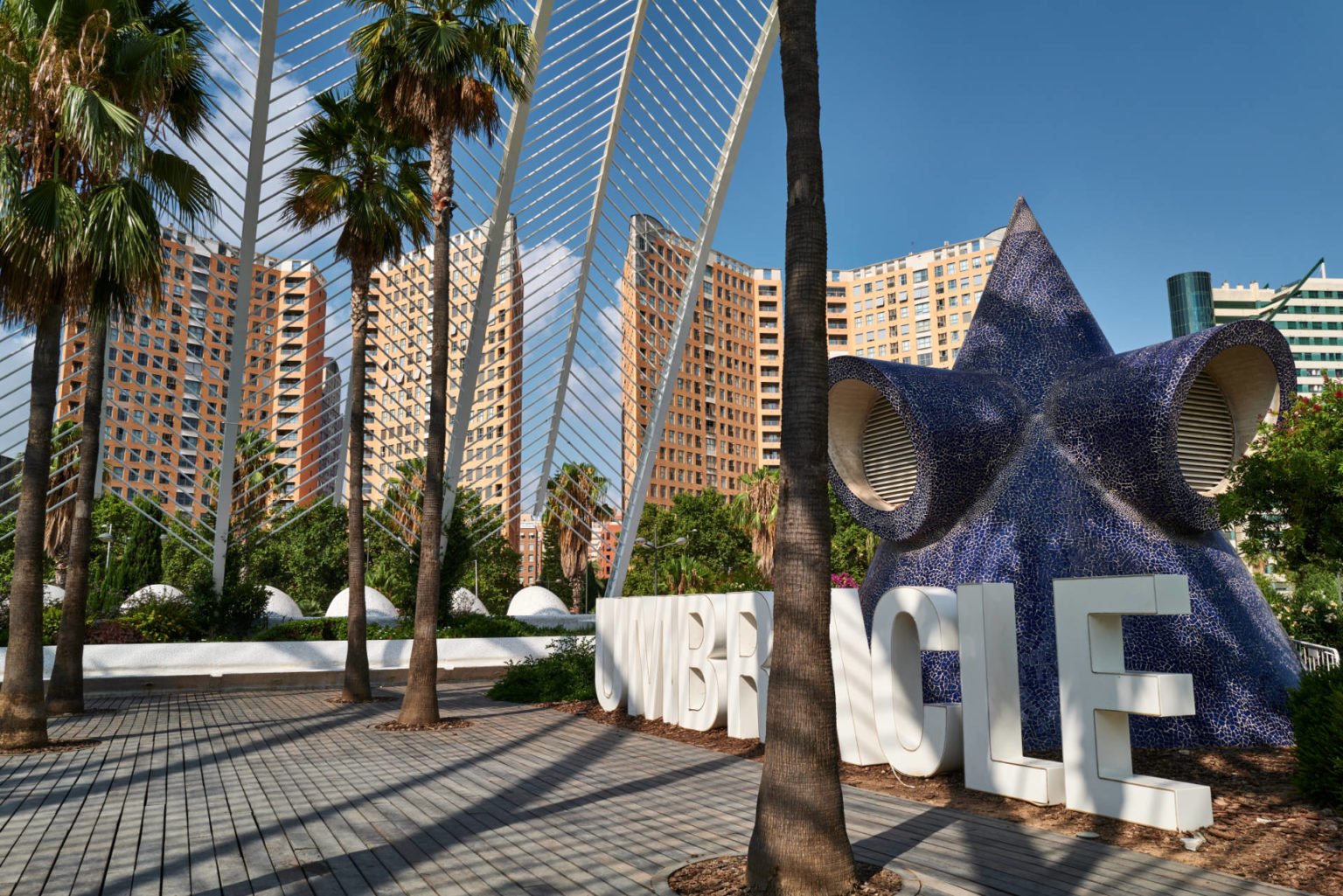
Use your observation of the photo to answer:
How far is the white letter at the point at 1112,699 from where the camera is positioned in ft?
22.7

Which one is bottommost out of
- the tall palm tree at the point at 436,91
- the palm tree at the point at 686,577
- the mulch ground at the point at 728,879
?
the mulch ground at the point at 728,879

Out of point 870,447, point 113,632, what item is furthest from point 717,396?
point 870,447

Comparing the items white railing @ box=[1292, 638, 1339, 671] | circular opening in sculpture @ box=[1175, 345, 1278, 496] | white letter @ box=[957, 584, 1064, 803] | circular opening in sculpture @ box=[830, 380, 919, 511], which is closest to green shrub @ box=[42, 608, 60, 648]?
circular opening in sculpture @ box=[830, 380, 919, 511]

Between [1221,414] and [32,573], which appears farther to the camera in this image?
[32,573]

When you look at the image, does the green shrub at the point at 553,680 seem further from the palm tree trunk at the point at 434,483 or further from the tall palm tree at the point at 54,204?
the tall palm tree at the point at 54,204

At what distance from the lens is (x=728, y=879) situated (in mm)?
5941

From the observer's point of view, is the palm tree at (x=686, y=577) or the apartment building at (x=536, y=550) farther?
the apartment building at (x=536, y=550)

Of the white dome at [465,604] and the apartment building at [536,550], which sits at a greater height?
the apartment building at [536,550]

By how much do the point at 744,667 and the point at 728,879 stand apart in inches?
246

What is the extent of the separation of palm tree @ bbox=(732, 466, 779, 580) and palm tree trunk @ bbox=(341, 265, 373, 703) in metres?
27.5

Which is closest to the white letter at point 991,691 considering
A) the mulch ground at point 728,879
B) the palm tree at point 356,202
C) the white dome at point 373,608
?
the mulch ground at point 728,879

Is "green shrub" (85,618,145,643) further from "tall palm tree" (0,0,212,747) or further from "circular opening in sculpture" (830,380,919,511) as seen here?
"circular opening in sculpture" (830,380,919,511)

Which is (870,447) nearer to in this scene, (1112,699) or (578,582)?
(1112,699)

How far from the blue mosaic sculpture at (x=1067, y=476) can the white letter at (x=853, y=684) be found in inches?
41.9
